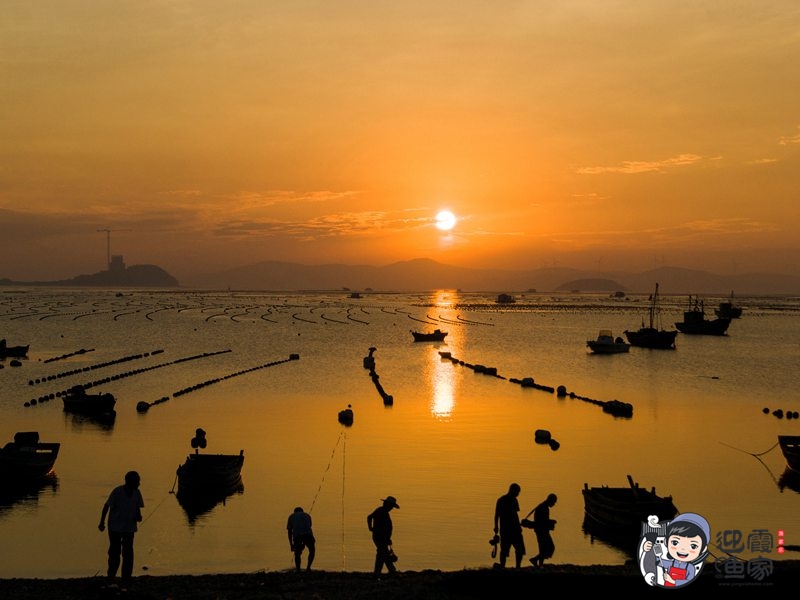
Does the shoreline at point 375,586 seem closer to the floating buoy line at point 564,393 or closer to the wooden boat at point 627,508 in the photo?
the wooden boat at point 627,508

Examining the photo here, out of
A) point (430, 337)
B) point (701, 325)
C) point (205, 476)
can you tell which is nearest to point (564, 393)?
point (205, 476)

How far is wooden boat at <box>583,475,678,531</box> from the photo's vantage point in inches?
1046

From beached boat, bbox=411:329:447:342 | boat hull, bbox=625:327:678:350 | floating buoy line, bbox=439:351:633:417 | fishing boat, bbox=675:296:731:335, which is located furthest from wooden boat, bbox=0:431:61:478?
fishing boat, bbox=675:296:731:335

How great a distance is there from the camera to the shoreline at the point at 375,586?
15.7 metres

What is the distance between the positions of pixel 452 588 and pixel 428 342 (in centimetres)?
10896

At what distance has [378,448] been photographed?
42031 millimetres

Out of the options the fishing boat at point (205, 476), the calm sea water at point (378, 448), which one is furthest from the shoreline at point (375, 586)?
the fishing boat at point (205, 476)

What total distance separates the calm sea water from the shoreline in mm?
6074

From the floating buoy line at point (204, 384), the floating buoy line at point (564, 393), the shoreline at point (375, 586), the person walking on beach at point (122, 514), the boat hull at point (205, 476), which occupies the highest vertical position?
the person walking on beach at point (122, 514)

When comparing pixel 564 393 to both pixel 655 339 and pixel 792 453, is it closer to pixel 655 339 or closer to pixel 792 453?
pixel 792 453

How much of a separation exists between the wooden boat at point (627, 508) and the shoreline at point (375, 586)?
8.98 m

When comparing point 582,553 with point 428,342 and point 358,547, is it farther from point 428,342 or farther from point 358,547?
point 428,342

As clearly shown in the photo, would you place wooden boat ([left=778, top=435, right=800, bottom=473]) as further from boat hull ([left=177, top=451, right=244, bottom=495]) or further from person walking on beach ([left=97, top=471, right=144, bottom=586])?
person walking on beach ([left=97, top=471, right=144, bottom=586])

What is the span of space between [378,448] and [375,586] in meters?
25.4
